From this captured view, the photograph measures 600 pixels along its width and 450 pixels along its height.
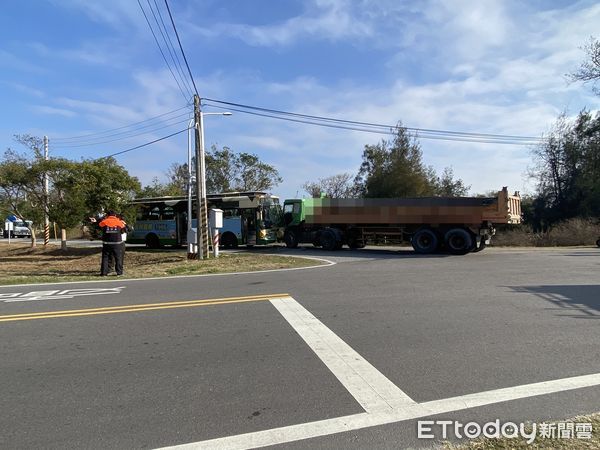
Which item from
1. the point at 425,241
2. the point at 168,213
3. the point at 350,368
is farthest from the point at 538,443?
the point at 168,213

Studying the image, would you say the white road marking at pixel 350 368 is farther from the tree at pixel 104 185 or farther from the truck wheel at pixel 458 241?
the tree at pixel 104 185

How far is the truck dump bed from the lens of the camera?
19922 millimetres

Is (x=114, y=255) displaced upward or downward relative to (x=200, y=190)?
downward

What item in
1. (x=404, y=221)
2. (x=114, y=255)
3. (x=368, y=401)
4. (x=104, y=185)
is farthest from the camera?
(x=104, y=185)

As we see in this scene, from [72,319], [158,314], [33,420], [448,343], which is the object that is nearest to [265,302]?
[158,314]

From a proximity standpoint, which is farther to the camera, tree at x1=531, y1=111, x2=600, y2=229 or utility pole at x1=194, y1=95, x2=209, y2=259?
tree at x1=531, y1=111, x2=600, y2=229

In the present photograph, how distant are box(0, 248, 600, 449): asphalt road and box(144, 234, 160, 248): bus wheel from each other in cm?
2211

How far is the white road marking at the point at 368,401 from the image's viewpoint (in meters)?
3.37

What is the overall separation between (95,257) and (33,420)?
2141 centimetres

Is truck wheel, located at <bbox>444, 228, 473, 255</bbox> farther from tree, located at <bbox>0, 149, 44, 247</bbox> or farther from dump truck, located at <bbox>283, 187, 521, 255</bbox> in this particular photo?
tree, located at <bbox>0, 149, 44, 247</bbox>

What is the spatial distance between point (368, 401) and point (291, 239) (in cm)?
2259

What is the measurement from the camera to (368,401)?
12.9 feet

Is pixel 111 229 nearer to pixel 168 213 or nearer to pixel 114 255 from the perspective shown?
pixel 114 255

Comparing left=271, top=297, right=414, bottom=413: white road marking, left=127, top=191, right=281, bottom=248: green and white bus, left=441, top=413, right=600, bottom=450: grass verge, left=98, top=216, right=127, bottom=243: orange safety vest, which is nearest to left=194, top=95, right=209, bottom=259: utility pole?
left=98, top=216, right=127, bottom=243: orange safety vest
